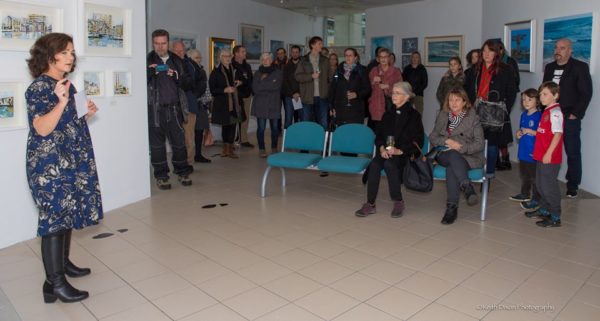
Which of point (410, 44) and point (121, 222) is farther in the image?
point (410, 44)

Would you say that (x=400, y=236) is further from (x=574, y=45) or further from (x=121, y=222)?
(x=574, y=45)

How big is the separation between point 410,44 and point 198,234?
24.9 feet

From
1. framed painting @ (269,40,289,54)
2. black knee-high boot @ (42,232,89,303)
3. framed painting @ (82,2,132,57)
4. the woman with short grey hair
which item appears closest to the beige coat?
framed painting @ (82,2,132,57)

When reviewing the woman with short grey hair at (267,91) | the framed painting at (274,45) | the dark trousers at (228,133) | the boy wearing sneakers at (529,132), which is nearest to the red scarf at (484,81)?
the boy wearing sneakers at (529,132)

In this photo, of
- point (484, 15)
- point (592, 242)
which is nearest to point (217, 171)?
point (592, 242)

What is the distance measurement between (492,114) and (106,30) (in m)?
3.90

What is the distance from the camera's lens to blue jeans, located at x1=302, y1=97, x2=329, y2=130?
7.42m

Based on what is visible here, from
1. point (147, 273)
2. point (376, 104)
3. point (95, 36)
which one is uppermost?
point (95, 36)

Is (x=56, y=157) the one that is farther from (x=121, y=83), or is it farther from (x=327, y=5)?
(x=327, y=5)

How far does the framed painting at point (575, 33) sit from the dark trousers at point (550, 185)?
1917mm

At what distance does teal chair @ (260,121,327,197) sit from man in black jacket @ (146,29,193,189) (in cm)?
114

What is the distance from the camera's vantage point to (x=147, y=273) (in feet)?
11.3

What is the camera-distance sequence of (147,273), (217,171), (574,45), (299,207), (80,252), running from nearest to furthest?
(147,273) < (80,252) < (299,207) < (574,45) < (217,171)

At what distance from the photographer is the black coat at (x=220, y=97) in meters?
7.70
